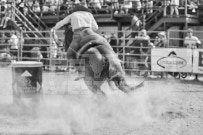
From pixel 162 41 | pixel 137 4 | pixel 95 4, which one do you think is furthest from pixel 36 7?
pixel 162 41

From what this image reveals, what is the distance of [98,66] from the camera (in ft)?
20.6

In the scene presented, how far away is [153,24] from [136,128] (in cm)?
1130

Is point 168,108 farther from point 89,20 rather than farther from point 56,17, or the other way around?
point 56,17

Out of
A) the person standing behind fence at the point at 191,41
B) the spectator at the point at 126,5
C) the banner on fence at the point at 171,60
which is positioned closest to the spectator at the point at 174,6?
the spectator at the point at 126,5

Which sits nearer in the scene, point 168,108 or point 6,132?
point 6,132

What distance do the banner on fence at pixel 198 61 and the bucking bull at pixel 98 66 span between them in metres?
6.75

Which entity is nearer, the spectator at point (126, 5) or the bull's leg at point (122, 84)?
the bull's leg at point (122, 84)

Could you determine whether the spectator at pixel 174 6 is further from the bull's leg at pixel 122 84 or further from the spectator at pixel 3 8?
the bull's leg at pixel 122 84

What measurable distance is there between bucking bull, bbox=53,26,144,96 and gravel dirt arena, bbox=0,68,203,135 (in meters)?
0.28

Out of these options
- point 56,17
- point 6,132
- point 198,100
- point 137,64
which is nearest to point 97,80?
point 6,132

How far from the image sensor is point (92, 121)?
5.66 meters

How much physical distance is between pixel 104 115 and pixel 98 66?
0.80 meters

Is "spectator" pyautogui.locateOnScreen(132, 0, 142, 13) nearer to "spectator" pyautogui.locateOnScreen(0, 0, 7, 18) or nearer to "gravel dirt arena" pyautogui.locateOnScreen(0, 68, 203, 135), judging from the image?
"spectator" pyautogui.locateOnScreen(0, 0, 7, 18)

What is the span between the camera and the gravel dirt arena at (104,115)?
5.26m
